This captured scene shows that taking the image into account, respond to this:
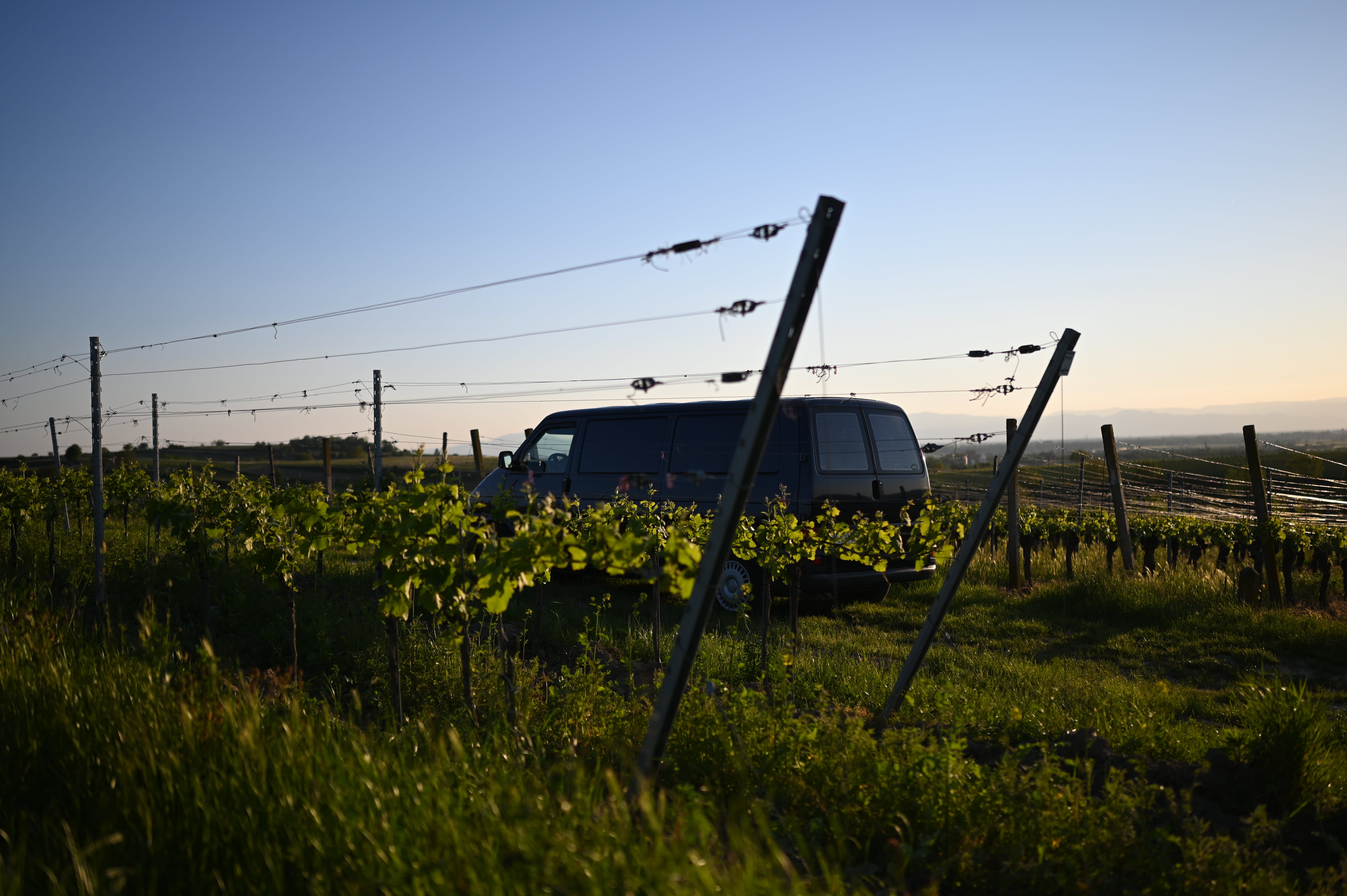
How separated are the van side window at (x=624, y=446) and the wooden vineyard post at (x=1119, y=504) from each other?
5523mm

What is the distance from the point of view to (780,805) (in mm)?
3402

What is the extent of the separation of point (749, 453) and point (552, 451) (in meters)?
7.51

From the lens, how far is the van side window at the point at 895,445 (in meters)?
8.48

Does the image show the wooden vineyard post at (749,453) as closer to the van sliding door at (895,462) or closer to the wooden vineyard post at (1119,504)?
the van sliding door at (895,462)

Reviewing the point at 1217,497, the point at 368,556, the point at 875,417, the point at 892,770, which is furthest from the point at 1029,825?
the point at 1217,497

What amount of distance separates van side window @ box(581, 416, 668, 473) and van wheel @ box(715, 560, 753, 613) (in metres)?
1.52

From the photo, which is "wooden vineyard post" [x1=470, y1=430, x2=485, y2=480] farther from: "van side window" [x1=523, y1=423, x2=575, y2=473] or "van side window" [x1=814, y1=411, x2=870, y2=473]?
"van side window" [x1=814, y1=411, x2=870, y2=473]

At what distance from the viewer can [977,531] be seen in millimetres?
4594

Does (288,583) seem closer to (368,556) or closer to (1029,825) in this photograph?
(1029,825)

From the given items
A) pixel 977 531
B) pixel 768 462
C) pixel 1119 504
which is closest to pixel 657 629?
pixel 977 531

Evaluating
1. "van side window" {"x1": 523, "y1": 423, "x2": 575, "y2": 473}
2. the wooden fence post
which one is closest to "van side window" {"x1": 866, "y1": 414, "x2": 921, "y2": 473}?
"van side window" {"x1": 523, "y1": 423, "x2": 575, "y2": 473}

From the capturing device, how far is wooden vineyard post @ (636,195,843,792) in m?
2.99

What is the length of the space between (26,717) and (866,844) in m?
3.61

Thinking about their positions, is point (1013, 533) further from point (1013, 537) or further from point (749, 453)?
point (749, 453)
